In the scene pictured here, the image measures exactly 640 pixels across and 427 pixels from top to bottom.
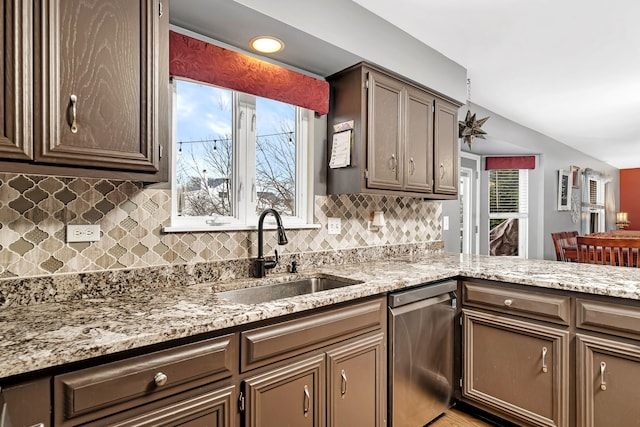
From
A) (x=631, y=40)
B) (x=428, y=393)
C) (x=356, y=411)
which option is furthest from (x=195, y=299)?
(x=631, y=40)

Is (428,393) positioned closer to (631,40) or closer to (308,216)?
(308,216)

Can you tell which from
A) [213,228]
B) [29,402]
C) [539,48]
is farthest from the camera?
[539,48]

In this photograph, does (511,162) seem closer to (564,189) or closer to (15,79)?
(564,189)

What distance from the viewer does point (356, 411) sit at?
5.43ft

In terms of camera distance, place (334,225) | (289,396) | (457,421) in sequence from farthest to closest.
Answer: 1. (334,225)
2. (457,421)
3. (289,396)

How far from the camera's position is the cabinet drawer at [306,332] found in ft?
4.22

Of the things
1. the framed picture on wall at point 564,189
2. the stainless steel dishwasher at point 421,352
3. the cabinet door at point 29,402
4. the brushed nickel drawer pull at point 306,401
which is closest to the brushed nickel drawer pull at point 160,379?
the cabinet door at point 29,402

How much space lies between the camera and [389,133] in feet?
7.68

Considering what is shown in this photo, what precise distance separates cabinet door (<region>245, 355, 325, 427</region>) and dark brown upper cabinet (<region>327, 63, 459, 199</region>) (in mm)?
1133

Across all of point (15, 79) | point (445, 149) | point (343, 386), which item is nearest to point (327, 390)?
point (343, 386)

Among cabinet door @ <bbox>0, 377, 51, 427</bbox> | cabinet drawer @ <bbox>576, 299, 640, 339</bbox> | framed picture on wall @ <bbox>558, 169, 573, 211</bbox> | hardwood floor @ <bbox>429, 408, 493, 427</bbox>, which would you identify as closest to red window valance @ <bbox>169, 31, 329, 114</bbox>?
cabinet door @ <bbox>0, 377, 51, 427</bbox>

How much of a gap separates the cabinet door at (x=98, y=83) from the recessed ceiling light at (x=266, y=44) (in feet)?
1.98

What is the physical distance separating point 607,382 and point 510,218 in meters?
3.92

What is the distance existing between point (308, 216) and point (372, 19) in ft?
4.24
